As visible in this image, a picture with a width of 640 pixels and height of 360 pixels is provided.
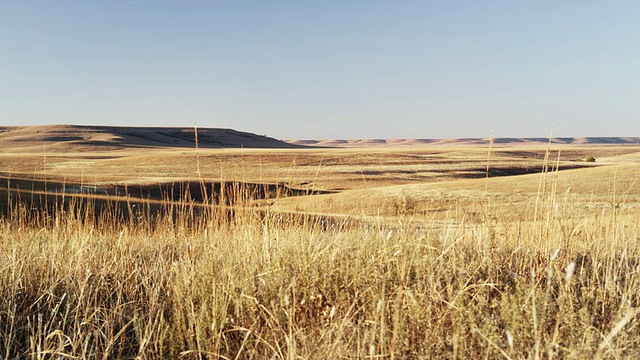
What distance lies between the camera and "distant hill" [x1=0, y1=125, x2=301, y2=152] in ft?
308

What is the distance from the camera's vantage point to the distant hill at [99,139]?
93.8 m

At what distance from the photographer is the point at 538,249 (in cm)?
365

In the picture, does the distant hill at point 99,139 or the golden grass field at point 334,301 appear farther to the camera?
the distant hill at point 99,139

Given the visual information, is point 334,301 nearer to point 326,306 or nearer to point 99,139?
point 326,306

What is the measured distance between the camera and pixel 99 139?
360ft

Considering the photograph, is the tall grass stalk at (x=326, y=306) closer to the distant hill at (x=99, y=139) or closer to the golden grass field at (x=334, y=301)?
the golden grass field at (x=334, y=301)

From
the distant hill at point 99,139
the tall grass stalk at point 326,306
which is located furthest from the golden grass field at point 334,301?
the distant hill at point 99,139

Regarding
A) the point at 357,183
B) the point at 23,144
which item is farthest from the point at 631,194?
the point at 23,144

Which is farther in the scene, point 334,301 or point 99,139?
point 99,139

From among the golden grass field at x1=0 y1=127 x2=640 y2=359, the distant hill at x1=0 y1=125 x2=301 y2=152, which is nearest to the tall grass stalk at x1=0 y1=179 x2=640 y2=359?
the golden grass field at x1=0 y1=127 x2=640 y2=359

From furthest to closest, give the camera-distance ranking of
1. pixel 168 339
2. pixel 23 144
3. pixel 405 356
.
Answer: pixel 23 144 → pixel 168 339 → pixel 405 356

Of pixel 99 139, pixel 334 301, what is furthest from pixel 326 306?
pixel 99 139

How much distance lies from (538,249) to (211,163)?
146 ft

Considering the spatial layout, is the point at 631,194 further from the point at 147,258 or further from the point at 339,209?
the point at 147,258
